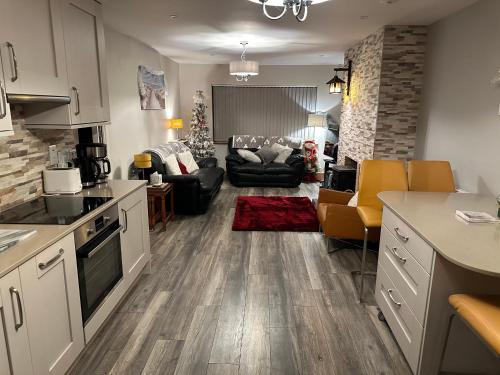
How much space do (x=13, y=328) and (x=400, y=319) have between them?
82.6 inches

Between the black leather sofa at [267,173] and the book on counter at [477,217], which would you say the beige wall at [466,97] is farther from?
the black leather sofa at [267,173]

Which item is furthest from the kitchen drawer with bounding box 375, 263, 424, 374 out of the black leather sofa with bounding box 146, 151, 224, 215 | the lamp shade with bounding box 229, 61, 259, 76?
the lamp shade with bounding box 229, 61, 259, 76

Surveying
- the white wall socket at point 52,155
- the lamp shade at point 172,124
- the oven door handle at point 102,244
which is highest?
the lamp shade at point 172,124

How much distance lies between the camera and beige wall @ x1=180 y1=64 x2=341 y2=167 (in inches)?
307

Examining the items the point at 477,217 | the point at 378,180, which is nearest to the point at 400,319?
the point at 477,217

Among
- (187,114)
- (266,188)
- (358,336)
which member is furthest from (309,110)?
(358,336)

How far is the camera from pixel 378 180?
3.11m

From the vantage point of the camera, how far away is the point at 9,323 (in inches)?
56.1

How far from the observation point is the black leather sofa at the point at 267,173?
6.78 metres

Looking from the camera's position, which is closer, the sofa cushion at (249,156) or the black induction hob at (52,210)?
the black induction hob at (52,210)

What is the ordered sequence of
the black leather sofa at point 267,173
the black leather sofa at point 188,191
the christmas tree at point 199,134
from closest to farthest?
1. the black leather sofa at point 188,191
2. the black leather sofa at point 267,173
3. the christmas tree at point 199,134

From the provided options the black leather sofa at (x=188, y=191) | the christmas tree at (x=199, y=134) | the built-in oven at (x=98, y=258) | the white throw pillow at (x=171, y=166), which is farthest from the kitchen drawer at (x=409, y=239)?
the christmas tree at (x=199, y=134)

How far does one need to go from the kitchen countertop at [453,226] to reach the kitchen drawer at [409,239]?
2.3 inches

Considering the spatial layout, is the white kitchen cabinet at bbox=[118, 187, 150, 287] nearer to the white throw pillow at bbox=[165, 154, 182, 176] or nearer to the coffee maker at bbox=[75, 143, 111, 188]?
the coffee maker at bbox=[75, 143, 111, 188]
